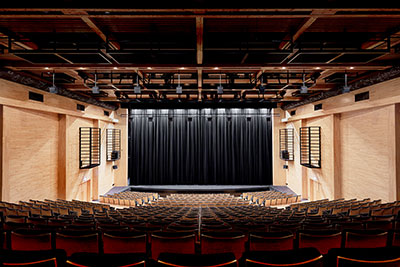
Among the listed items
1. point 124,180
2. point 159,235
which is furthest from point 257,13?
point 124,180

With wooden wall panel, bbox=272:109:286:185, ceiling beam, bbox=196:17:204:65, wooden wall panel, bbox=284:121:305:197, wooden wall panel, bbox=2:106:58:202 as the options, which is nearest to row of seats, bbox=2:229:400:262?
ceiling beam, bbox=196:17:204:65

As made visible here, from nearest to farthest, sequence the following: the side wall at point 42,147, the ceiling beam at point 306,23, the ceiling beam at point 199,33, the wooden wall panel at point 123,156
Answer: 1. the ceiling beam at point 306,23
2. the ceiling beam at point 199,33
3. the side wall at point 42,147
4. the wooden wall panel at point 123,156

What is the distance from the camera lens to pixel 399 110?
8859 millimetres

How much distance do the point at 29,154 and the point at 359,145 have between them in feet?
50.3

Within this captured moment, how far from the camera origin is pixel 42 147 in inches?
448

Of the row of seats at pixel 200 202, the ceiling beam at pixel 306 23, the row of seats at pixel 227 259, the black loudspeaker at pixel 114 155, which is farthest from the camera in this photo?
the black loudspeaker at pixel 114 155

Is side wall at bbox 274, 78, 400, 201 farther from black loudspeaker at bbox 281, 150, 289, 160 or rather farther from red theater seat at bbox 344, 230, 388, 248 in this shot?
red theater seat at bbox 344, 230, 388, 248

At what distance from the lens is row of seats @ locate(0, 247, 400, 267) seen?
6.53ft

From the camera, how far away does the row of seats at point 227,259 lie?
1.99m

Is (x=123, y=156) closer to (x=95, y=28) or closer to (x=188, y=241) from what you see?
(x=95, y=28)

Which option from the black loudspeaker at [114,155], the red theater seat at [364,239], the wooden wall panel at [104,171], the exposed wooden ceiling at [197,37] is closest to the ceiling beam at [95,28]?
the exposed wooden ceiling at [197,37]

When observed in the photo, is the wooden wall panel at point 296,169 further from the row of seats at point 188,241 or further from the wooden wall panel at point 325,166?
the row of seats at point 188,241

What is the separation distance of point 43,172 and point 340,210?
12781 mm

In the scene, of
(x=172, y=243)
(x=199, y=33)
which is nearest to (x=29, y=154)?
(x=199, y=33)
